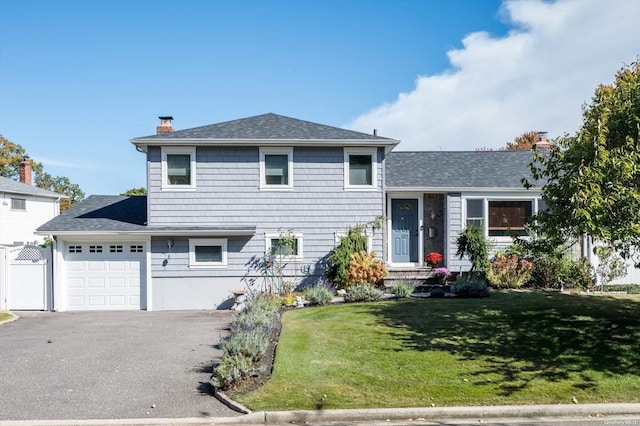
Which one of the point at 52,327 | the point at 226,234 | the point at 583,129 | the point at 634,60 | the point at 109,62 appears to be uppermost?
the point at 109,62

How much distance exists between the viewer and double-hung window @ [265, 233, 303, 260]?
16.8 m

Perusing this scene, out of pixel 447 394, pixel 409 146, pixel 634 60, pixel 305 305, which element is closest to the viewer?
pixel 447 394

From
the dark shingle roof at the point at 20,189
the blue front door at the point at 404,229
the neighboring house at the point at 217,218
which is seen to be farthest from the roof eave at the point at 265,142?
the dark shingle roof at the point at 20,189

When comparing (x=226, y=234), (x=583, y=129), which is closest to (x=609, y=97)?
(x=583, y=129)

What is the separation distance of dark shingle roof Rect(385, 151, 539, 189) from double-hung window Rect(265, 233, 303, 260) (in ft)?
13.3

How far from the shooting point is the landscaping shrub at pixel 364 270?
15.6 metres

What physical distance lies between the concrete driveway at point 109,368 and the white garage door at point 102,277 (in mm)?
2086

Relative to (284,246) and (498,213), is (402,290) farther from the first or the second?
(498,213)

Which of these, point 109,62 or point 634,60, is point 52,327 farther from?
point 634,60

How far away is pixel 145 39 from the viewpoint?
1468 centimetres

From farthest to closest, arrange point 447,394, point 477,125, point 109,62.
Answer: point 477,125 < point 109,62 < point 447,394

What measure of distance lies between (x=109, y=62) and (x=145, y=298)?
786cm

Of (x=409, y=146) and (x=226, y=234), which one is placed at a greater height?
(x=409, y=146)

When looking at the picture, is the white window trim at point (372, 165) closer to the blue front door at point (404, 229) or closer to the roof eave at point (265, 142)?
the roof eave at point (265, 142)
